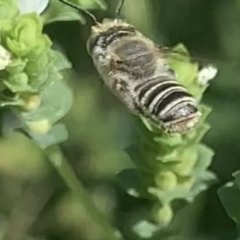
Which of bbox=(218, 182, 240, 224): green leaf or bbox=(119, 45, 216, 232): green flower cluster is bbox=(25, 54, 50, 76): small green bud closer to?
Answer: bbox=(119, 45, 216, 232): green flower cluster

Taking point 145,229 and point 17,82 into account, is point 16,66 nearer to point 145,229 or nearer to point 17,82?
point 17,82

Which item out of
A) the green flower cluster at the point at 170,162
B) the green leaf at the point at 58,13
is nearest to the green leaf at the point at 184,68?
the green flower cluster at the point at 170,162

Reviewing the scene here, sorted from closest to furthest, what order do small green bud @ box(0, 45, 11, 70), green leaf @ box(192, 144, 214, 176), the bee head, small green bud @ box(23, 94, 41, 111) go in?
the bee head, small green bud @ box(0, 45, 11, 70), small green bud @ box(23, 94, 41, 111), green leaf @ box(192, 144, 214, 176)

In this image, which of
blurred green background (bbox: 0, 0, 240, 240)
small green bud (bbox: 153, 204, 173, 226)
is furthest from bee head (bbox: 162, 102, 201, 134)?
blurred green background (bbox: 0, 0, 240, 240)

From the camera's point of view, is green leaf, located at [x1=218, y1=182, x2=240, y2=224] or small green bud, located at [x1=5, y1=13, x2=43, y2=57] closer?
small green bud, located at [x1=5, y1=13, x2=43, y2=57]

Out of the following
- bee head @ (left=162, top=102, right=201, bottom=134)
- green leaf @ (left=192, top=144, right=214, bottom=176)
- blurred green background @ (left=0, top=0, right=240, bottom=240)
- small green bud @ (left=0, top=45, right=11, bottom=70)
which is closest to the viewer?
bee head @ (left=162, top=102, right=201, bottom=134)

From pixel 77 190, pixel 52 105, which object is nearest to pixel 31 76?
pixel 52 105
